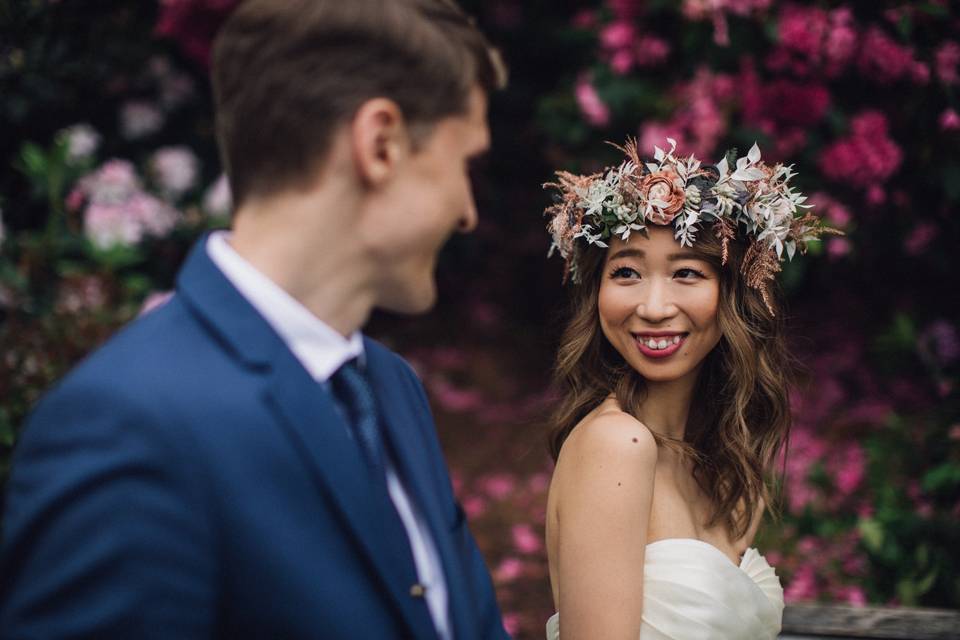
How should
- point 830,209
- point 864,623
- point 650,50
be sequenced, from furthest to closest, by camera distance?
point 650,50 < point 830,209 < point 864,623

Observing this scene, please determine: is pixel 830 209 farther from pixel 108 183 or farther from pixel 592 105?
pixel 108 183

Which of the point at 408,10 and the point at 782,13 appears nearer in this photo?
the point at 408,10

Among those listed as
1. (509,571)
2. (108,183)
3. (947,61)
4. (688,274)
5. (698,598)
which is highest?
(947,61)

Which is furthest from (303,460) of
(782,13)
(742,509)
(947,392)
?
(947,392)

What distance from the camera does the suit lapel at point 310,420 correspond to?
1.26 meters

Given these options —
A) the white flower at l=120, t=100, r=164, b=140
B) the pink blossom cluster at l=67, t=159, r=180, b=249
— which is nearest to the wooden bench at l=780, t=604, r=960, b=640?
the pink blossom cluster at l=67, t=159, r=180, b=249

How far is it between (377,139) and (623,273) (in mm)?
960

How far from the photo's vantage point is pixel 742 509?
2326 millimetres

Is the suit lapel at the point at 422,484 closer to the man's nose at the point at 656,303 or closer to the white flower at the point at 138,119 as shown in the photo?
the man's nose at the point at 656,303

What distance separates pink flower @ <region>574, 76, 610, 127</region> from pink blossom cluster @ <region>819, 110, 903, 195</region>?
3.54 feet

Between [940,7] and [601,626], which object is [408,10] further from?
[940,7]

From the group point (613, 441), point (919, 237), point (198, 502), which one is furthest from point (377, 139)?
point (919, 237)

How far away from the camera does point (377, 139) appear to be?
4.23 ft

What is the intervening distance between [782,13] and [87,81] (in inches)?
138
